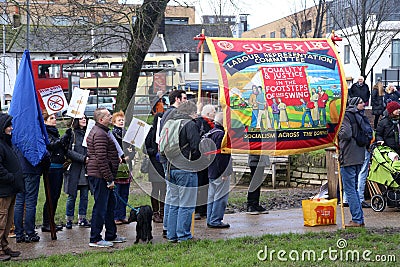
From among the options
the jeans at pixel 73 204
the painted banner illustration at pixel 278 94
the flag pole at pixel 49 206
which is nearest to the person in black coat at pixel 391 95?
the painted banner illustration at pixel 278 94

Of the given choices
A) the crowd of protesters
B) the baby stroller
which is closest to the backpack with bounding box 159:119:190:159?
the crowd of protesters

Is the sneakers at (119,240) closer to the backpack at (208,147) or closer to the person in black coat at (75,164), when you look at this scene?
the person in black coat at (75,164)

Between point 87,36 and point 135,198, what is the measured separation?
630 centimetres

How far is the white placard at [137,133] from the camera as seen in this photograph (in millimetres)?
10109

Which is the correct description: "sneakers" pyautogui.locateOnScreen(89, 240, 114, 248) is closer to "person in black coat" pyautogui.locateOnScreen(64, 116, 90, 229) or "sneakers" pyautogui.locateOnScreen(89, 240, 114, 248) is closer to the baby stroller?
"person in black coat" pyautogui.locateOnScreen(64, 116, 90, 229)

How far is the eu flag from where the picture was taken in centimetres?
931

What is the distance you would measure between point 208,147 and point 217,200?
1021 mm

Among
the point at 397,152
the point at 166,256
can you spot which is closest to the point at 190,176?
the point at 166,256

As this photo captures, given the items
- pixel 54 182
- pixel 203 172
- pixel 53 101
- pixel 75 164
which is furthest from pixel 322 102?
pixel 54 182

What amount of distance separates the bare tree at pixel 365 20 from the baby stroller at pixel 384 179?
16412 mm

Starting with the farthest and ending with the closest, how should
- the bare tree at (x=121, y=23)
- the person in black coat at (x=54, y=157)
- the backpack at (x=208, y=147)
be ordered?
1. the bare tree at (x=121, y=23)
2. the person in black coat at (x=54, y=157)
3. the backpack at (x=208, y=147)

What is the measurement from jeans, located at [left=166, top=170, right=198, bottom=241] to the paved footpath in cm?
35

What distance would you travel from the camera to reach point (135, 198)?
1397 cm

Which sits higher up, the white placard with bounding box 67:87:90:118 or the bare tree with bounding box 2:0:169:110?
the bare tree with bounding box 2:0:169:110
